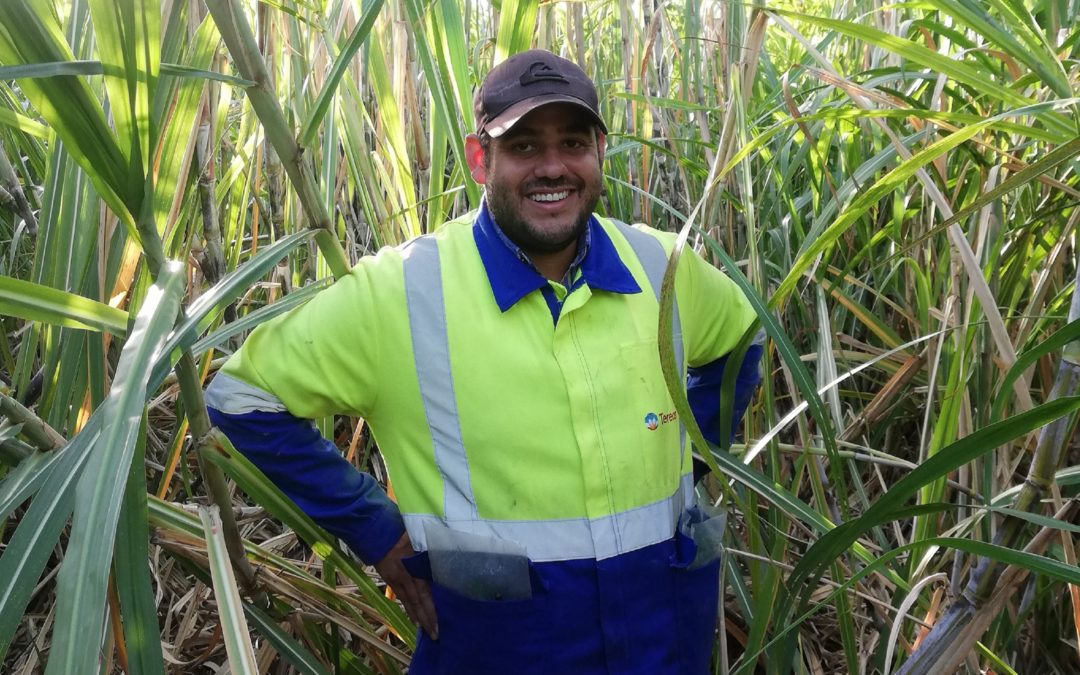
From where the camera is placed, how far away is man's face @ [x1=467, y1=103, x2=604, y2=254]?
135cm

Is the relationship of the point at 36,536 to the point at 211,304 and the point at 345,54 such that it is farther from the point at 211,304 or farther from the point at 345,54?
the point at 345,54

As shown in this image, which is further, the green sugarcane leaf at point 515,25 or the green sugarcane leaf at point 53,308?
the green sugarcane leaf at point 515,25

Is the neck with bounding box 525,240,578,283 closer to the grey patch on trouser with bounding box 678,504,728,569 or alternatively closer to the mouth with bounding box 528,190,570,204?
the mouth with bounding box 528,190,570,204

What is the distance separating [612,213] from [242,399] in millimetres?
958

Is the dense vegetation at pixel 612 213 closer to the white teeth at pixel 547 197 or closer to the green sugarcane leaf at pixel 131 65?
the green sugarcane leaf at pixel 131 65

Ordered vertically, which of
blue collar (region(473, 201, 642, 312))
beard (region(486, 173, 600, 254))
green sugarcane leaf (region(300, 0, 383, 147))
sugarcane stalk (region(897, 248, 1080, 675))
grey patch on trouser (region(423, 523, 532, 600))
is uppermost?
green sugarcane leaf (region(300, 0, 383, 147))

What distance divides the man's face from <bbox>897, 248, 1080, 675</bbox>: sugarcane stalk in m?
0.67

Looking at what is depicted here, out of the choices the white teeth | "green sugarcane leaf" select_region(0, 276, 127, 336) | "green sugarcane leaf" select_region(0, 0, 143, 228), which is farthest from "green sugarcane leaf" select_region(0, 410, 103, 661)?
the white teeth

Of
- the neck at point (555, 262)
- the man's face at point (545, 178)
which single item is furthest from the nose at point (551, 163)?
the neck at point (555, 262)

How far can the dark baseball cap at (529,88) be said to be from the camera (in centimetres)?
134

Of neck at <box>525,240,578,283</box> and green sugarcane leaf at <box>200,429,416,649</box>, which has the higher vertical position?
neck at <box>525,240,578,283</box>

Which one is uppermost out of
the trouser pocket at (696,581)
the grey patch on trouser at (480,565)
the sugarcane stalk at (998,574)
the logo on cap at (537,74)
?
the logo on cap at (537,74)

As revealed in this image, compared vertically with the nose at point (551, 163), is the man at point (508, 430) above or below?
below

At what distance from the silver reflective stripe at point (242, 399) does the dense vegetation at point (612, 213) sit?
0.07 metres
